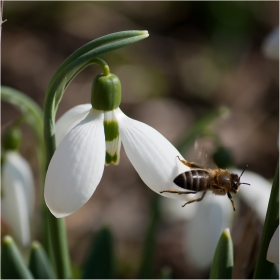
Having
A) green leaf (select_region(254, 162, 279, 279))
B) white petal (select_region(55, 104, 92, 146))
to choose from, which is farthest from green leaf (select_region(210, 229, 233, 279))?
white petal (select_region(55, 104, 92, 146))

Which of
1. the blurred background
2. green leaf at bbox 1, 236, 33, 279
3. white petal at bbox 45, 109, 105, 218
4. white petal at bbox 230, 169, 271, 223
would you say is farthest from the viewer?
the blurred background

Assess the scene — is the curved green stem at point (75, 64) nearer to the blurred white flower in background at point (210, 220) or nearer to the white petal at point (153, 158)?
the white petal at point (153, 158)

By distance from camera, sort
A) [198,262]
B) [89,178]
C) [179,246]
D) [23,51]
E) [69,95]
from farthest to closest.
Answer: [23,51] → [69,95] → [179,246] → [198,262] → [89,178]

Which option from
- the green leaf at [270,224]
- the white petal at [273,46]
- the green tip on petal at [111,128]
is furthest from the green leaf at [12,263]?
the white petal at [273,46]

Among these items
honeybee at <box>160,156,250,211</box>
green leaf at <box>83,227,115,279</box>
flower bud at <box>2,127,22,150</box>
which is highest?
flower bud at <box>2,127,22,150</box>

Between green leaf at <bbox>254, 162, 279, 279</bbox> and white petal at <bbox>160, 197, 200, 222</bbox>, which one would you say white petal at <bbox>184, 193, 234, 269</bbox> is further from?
green leaf at <bbox>254, 162, 279, 279</bbox>

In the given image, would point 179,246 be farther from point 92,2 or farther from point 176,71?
point 92,2

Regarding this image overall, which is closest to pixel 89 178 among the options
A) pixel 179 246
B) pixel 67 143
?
pixel 67 143

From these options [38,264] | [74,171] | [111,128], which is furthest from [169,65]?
[74,171]
